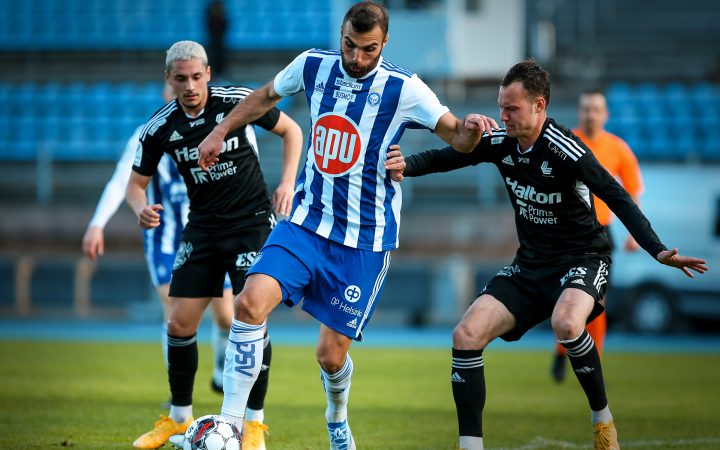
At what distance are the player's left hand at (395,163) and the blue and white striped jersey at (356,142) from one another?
10 cm

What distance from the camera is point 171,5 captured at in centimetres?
2397

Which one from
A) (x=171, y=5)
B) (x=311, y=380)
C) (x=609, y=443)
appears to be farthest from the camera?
(x=171, y=5)

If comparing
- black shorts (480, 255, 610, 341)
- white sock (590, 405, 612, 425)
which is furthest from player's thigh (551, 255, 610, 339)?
white sock (590, 405, 612, 425)

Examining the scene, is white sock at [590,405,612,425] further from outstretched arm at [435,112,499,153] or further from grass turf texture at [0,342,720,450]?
outstretched arm at [435,112,499,153]

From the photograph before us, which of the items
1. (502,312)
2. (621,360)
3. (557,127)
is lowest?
(621,360)

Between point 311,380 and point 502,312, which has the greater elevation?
point 502,312

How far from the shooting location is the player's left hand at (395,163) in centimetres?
558

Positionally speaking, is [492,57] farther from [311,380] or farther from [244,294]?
[244,294]

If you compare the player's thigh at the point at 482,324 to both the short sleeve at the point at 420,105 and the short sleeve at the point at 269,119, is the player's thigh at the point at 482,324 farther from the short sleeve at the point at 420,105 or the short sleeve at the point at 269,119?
the short sleeve at the point at 269,119

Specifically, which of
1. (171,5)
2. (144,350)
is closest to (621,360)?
(144,350)

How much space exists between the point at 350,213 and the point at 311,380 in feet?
16.9

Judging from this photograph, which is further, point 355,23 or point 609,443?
point 609,443

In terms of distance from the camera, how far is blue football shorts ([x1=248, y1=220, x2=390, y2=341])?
223 inches

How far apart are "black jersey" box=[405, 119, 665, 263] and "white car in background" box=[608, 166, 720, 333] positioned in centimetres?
942
